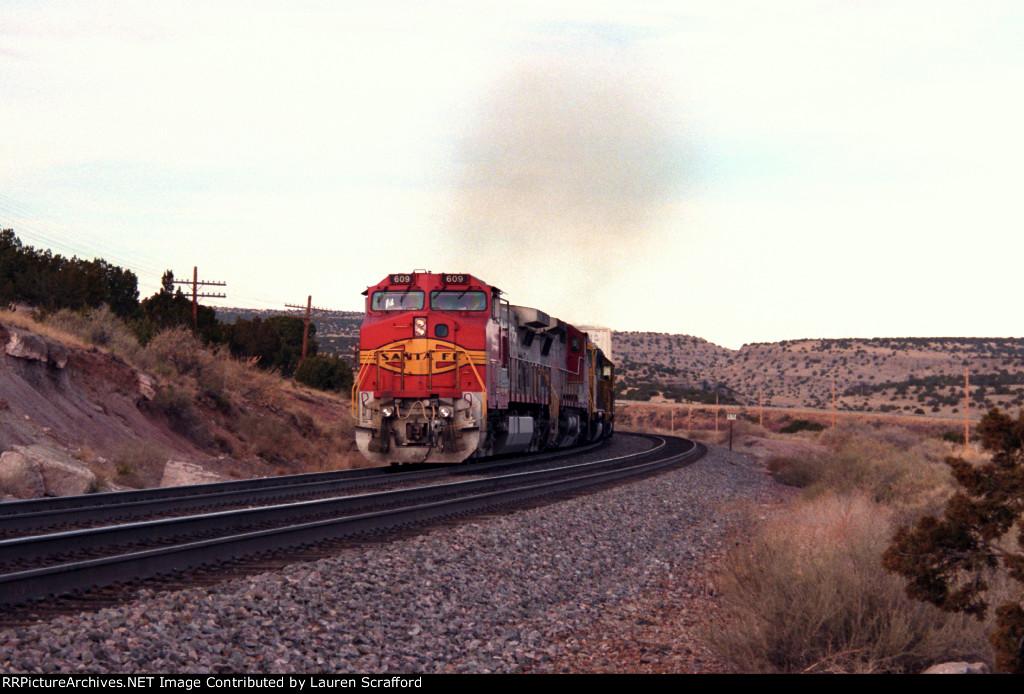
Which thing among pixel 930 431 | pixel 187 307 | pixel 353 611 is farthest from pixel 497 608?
pixel 930 431

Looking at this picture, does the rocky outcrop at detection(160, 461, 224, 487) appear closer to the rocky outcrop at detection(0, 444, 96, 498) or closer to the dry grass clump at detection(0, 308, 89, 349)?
the rocky outcrop at detection(0, 444, 96, 498)

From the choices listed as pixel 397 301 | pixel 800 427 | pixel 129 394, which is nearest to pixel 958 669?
pixel 397 301

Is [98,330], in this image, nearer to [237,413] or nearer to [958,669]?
[237,413]

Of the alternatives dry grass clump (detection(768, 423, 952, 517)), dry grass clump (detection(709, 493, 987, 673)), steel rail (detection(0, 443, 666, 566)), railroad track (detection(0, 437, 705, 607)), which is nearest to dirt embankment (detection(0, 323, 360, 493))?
steel rail (detection(0, 443, 666, 566))

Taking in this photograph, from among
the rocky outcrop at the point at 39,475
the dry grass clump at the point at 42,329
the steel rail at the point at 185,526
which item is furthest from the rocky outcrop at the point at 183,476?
the dry grass clump at the point at 42,329

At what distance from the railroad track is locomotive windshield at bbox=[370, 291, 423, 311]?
556 centimetres

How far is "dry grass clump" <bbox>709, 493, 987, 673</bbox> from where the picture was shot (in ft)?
21.2

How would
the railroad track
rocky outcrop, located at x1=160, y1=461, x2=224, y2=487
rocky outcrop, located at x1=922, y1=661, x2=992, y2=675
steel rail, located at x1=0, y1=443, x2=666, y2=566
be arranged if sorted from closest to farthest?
1. rocky outcrop, located at x1=922, y1=661, x2=992, y2=675
2. the railroad track
3. steel rail, located at x1=0, y1=443, x2=666, y2=566
4. rocky outcrop, located at x1=160, y1=461, x2=224, y2=487

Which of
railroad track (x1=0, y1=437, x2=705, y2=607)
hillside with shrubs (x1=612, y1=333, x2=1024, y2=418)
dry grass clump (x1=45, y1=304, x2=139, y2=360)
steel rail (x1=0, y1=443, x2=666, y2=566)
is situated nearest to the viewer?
railroad track (x1=0, y1=437, x2=705, y2=607)

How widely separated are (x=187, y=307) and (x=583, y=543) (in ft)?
109

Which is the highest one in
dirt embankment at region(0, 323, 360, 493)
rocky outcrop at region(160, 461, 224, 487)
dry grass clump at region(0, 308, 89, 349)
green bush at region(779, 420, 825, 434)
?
dry grass clump at region(0, 308, 89, 349)

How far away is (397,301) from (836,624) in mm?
14958

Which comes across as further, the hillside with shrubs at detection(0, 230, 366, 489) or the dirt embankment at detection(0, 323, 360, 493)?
the hillside with shrubs at detection(0, 230, 366, 489)

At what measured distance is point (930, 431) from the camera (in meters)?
61.4
